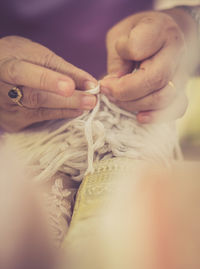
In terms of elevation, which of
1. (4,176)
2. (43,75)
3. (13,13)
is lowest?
(4,176)

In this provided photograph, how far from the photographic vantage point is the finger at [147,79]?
36 centimetres

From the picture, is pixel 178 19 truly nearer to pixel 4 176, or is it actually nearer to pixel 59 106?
pixel 59 106

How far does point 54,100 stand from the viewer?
1.06ft

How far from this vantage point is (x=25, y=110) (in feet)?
1.16

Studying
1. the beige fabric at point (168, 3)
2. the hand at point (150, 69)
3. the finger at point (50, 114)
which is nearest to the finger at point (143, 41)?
the hand at point (150, 69)

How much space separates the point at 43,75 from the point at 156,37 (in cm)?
17

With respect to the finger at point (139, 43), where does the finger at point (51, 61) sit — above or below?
below

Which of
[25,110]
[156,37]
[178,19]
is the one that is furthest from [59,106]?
[178,19]

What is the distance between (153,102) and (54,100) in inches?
5.6

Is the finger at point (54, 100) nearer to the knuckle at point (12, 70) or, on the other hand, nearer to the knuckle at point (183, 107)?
the knuckle at point (12, 70)

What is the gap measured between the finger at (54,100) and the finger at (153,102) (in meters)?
0.07

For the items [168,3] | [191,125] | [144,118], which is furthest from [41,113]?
[168,3]

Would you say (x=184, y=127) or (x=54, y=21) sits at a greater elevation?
(x=54, y=21)

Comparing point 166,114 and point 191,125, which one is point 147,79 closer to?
point 166,114
